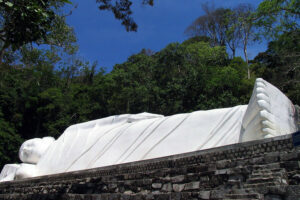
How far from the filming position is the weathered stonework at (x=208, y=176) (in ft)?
7.53

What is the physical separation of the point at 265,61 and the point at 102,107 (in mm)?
9047

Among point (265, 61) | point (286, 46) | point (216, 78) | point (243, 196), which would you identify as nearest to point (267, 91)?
point (243, 196)

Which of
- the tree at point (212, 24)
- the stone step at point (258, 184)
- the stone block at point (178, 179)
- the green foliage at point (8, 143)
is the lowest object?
the stone step at point (258, 184)

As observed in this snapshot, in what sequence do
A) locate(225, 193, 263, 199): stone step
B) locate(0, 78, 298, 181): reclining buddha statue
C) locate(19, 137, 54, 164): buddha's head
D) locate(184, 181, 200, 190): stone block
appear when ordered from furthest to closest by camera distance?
locate(19, 137, 54, 164): buddha's head
locate(0, 78, 298, 181): reclining buddha statue
locate(184, 181, 200, 190): stone block
locate(225, 193, 263, 199): stone step

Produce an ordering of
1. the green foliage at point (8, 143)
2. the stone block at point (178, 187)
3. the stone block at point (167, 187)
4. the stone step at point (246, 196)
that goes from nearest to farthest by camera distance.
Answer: the stone step at point (246, 196) < the stone block at point (178, 187) < the stone block at point (167, 187) < the green foliage at point (8, 143)

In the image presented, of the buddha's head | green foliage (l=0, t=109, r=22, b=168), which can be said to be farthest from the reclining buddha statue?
green foliage (l=0, t=109, r=22, b=168)

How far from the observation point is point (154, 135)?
5.24 meters

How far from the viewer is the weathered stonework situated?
7.53 feet

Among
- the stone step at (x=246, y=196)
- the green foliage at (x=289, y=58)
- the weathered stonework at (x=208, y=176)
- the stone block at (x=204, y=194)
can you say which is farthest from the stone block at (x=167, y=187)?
the green foliage at (x=289, y=58)

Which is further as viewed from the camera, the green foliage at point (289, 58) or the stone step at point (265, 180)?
the green foliage at point (289, 58)

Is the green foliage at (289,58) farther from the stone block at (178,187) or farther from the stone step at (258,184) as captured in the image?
the stone step at (258,184)

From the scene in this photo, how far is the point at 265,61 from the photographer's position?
1736 cm

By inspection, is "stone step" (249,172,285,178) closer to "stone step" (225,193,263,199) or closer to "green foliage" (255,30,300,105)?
"stone step" (225,193,263,199)

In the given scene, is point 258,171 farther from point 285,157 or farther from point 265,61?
point 265,61
